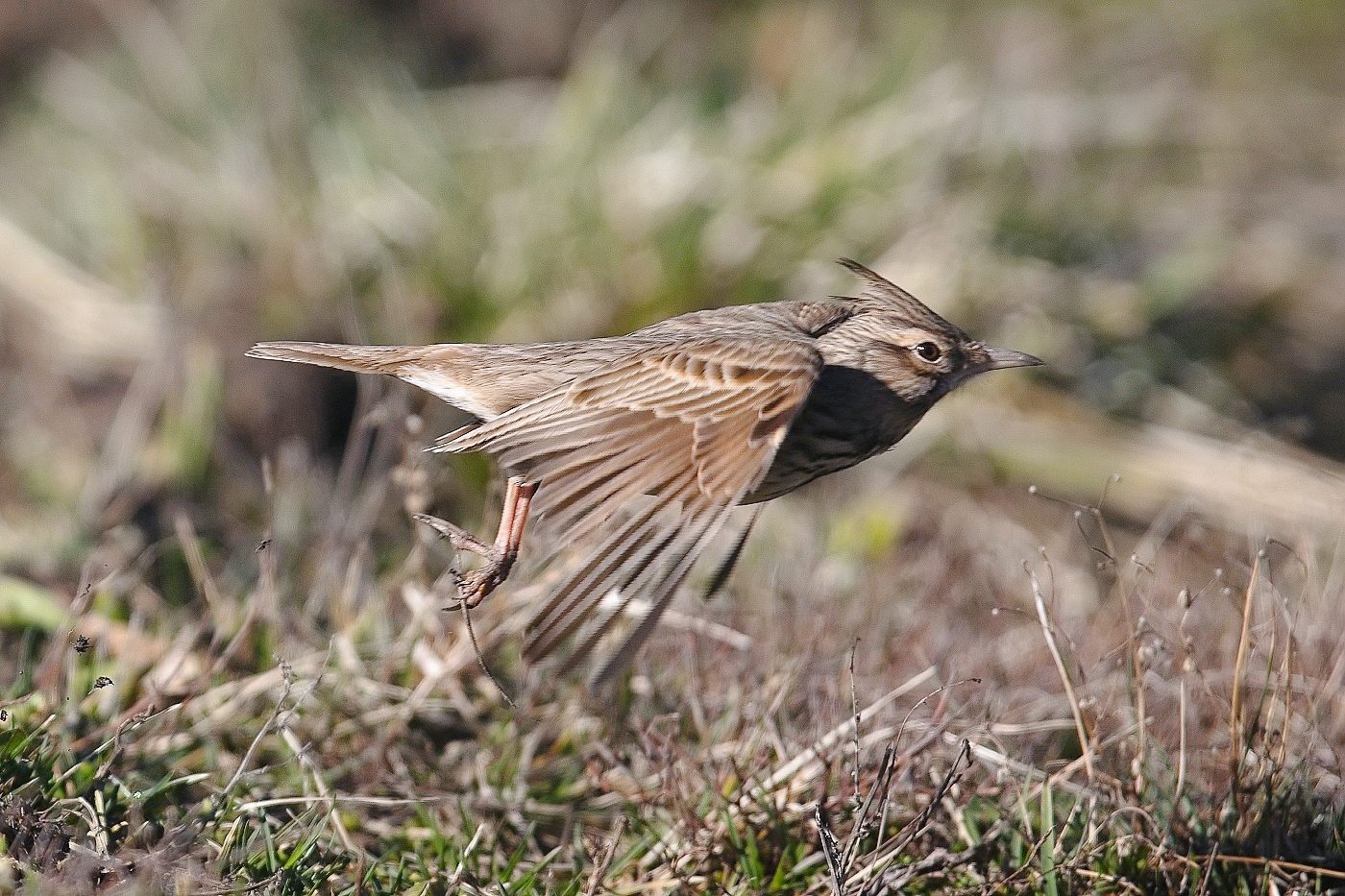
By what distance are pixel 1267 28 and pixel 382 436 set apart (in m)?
8.21

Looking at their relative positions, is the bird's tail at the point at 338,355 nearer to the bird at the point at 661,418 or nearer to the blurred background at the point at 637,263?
the bird at the point at 661,418

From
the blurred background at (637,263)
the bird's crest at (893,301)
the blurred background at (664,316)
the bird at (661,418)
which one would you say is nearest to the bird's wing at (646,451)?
the bird at (661,418)

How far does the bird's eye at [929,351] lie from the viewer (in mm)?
3660

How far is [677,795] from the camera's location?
133 inches

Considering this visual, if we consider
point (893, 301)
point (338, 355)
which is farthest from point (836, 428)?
point (338, 355)

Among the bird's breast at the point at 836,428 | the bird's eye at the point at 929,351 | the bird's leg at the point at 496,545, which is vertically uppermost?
the bird's eye at the point at 929,351

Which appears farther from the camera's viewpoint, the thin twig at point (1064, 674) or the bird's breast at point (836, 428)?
the bird's breast at point (836, 428)

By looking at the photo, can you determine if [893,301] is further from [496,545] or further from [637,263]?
[637,263]

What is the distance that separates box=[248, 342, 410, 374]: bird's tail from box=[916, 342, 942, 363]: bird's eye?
129 cm

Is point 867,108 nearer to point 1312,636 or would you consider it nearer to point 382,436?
point 382,436

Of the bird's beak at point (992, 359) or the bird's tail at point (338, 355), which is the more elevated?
the bird's tail at point (338, 355)

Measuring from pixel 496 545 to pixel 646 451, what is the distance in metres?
0.47

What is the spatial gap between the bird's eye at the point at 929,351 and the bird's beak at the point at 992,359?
0.11 metres

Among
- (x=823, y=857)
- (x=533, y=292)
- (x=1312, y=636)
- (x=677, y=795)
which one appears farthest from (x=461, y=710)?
(x=533, y=292)
